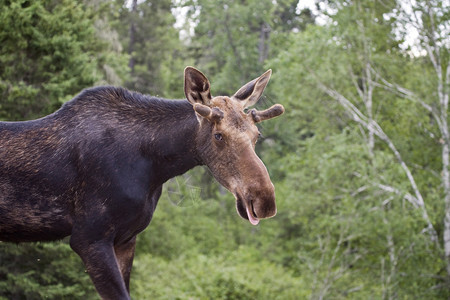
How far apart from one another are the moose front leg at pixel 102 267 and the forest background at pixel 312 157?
23.2 ft

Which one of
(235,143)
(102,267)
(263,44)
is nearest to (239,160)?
(235,143)

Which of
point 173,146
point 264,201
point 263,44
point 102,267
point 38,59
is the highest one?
point 264,201

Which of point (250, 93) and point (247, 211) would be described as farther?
point (250, 93)

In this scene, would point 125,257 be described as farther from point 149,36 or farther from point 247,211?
point 149,36

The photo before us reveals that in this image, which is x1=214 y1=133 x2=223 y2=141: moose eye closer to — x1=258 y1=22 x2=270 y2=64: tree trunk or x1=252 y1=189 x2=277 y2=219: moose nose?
x1=252 y1=189 x2=277 y2=219: moose nose

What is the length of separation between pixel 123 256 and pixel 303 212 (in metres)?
18.2

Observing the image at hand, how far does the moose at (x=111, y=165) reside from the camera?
3.78m

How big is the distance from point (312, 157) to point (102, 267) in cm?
2016

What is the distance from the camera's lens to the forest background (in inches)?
436

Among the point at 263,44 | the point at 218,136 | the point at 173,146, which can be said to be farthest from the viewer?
the point at 263,44

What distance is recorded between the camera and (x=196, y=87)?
12.9 ft

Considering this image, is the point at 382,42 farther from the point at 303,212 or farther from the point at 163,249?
the point at 163,249

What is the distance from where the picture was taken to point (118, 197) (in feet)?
12.6

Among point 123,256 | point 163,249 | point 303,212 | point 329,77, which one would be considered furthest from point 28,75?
point 329,77
